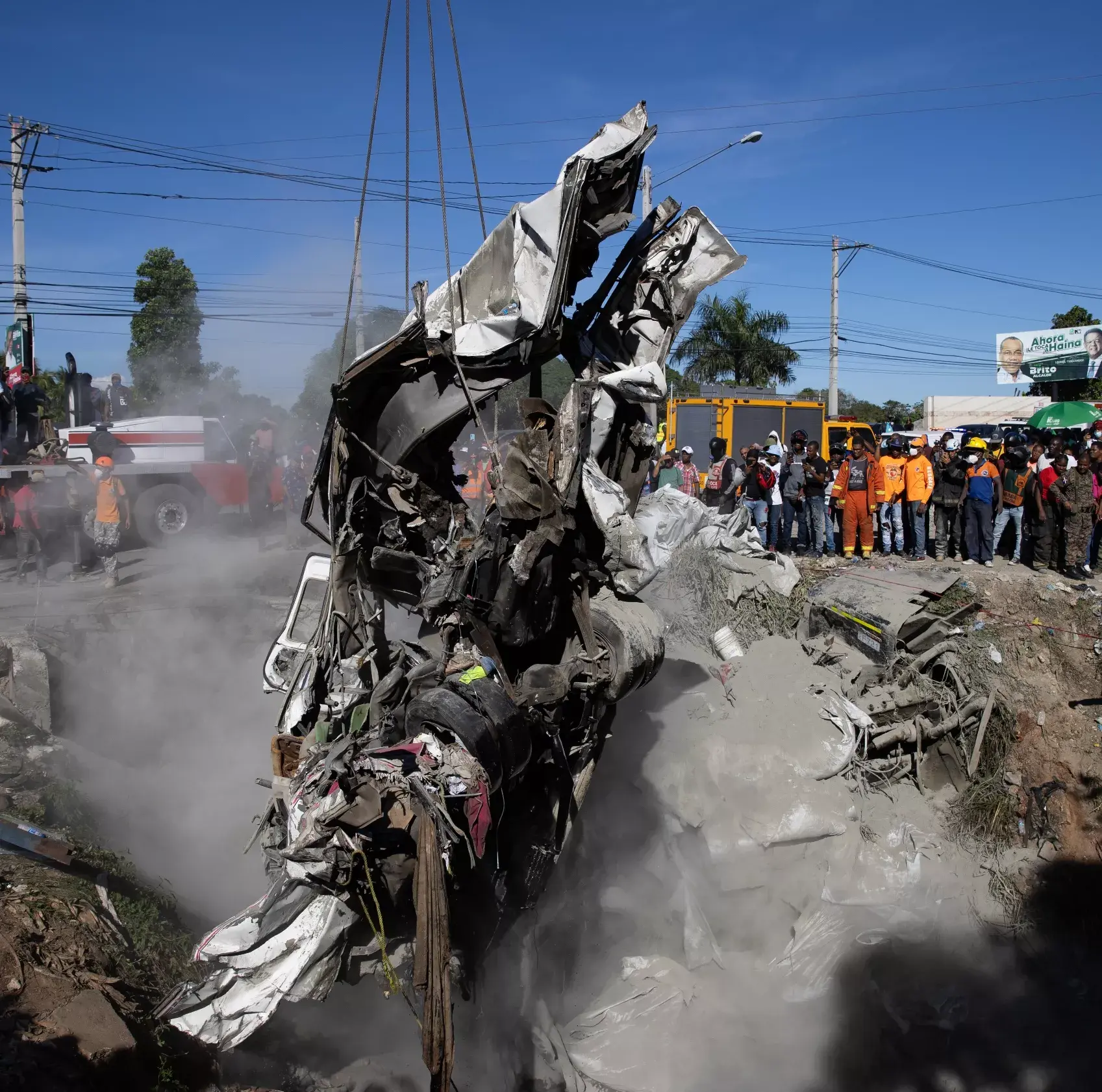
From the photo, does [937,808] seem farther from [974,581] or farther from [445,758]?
[445,758]

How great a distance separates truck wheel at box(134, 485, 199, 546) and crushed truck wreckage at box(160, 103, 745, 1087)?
9750 mm

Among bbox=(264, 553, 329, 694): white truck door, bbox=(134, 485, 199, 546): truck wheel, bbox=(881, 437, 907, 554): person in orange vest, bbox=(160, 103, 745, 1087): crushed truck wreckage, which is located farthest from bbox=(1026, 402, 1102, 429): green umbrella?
bbox=(134, 485, 199, 546): truck wheel

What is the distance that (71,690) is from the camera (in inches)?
311

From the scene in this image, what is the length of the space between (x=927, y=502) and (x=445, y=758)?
894cm

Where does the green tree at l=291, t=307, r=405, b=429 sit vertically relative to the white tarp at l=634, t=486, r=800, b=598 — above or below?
above

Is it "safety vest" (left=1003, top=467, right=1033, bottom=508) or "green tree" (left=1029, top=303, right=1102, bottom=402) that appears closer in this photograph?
"safety vest" (left=1003, top=467, right=1033, bottom=508)

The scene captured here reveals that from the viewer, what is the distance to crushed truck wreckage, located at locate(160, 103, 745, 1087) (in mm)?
3529

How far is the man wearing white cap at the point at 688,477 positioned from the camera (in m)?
12.3

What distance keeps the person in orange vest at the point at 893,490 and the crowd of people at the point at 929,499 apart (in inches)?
0.5

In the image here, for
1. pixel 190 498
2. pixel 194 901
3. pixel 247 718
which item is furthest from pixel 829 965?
pixel 190 498

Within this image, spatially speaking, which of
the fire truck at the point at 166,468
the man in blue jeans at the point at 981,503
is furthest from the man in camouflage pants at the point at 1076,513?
the fire truck at the point at 166,468

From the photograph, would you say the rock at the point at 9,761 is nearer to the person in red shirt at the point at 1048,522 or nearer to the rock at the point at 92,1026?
the rock at the point at 92,1026

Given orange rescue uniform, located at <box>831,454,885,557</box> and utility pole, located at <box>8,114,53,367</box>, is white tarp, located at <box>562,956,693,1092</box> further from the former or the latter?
utility pole, located at <box>8,114,53,367</box>

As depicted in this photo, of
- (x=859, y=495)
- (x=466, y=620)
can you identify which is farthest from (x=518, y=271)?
(x=859, y=495)
